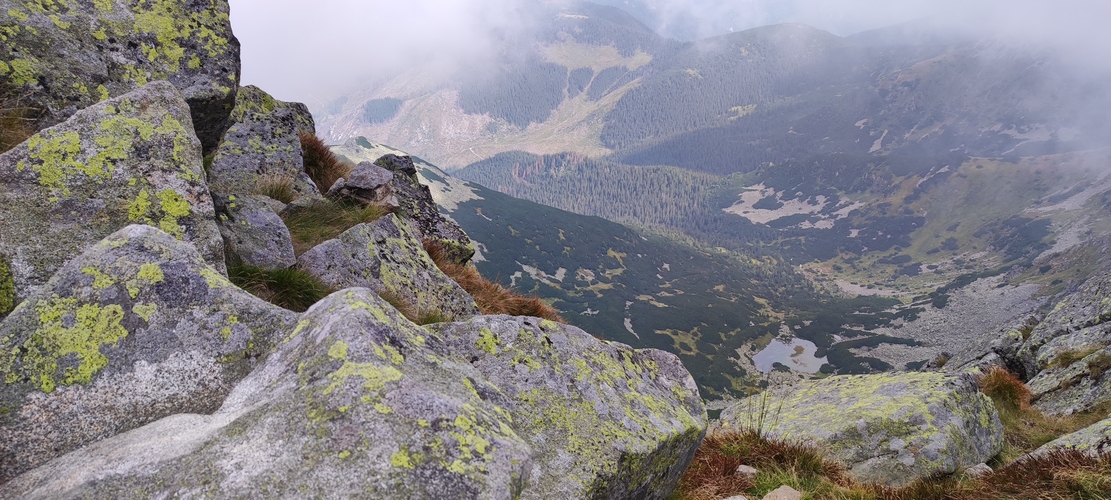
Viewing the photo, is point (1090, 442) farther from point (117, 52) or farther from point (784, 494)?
point (117, 52)

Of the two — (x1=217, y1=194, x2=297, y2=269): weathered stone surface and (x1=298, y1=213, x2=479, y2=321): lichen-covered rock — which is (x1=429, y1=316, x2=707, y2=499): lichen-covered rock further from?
(x1=217, y1=194, x2=297, y2=269): weathered stone surface

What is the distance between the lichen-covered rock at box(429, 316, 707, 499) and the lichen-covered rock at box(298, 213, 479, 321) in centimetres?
381

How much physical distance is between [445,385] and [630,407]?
2.90 meters

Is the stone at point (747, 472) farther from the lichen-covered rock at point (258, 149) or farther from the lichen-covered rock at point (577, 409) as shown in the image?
the lichen-covered rock at point (258, 149)

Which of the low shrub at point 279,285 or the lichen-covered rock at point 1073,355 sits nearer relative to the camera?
the low shrub at point 279,285

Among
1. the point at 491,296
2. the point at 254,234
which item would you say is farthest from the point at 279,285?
the point at 491,296

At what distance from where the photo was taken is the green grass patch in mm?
11914

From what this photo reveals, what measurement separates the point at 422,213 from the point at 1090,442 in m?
16.9

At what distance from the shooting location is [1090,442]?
329 inches

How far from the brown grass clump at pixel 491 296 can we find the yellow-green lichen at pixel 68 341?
337 inches

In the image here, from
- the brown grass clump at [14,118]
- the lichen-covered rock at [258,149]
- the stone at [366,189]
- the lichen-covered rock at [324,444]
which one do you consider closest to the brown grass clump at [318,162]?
the lichen-covered rock at [258,149]

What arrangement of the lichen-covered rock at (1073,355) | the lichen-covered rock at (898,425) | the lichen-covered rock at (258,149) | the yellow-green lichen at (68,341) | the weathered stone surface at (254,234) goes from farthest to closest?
the lichen-covered rock at (1073,355) < the lichen-covered rock at (258,149) < the lichen-covered rock at (898,425) < the weathered stone surface at (254,234) < the yellow-green lichen at (68,341)

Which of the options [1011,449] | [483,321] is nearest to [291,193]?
[483,321]

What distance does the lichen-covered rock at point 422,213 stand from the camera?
56.7 ft
